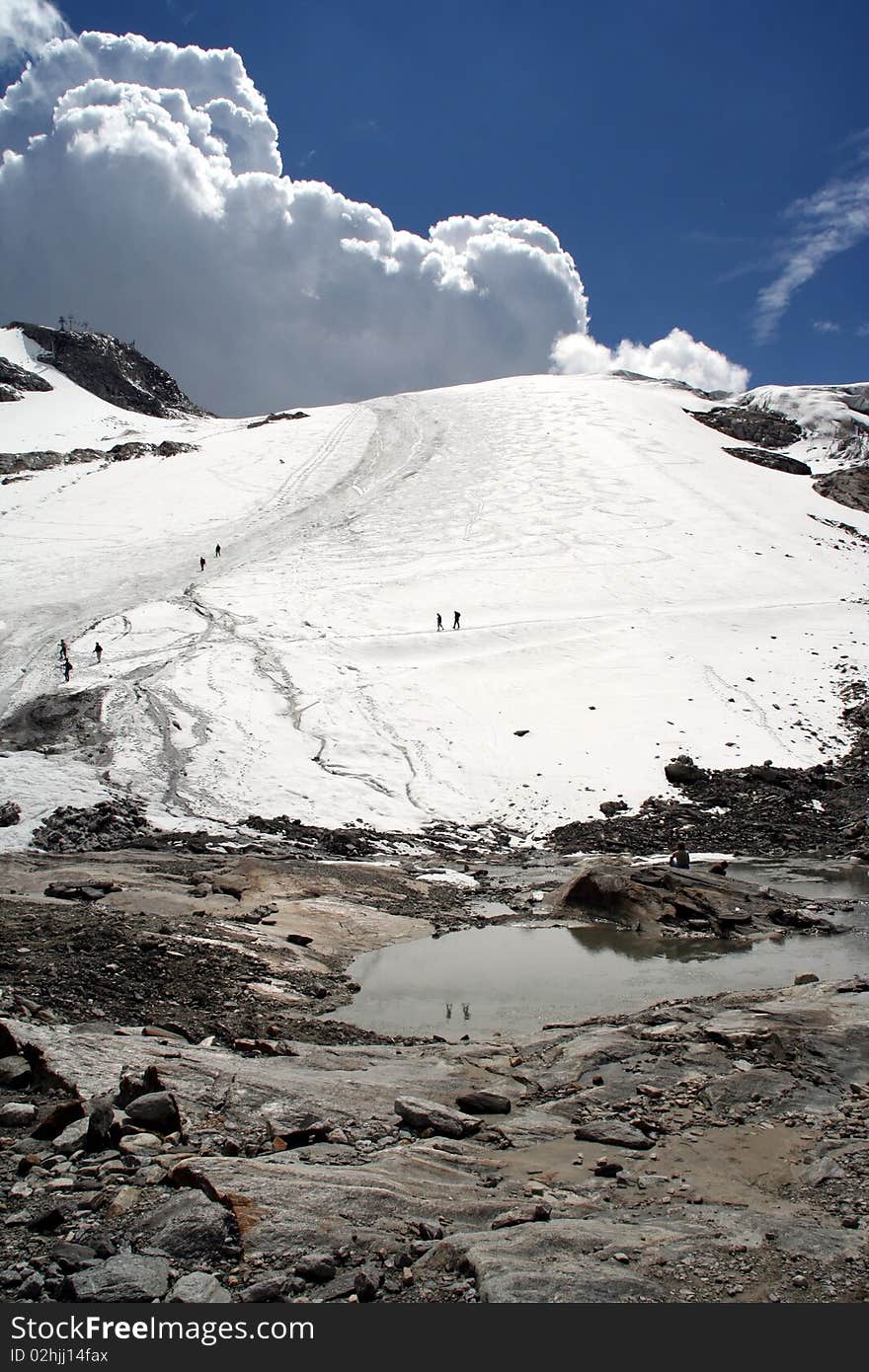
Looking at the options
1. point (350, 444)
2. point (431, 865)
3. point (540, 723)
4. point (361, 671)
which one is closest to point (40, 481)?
point (350, 444)

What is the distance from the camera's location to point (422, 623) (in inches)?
1334

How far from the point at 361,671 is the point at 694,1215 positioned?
24.9 meters

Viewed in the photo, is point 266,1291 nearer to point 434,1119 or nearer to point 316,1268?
point 316,1268

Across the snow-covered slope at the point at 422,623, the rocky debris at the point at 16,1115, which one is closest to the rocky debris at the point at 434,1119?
the rocky debris at the point at 16,1115

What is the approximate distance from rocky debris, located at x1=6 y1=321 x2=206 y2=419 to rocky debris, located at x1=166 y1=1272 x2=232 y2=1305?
94.6 metres

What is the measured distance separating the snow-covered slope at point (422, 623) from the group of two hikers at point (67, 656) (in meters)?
0.35

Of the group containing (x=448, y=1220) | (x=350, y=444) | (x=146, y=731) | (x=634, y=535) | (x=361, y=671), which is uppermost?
(x=350, y=444)

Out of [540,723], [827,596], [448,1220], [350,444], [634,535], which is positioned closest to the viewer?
[448,1220]

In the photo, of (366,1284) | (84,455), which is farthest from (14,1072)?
(84,455)

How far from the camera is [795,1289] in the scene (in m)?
4.46

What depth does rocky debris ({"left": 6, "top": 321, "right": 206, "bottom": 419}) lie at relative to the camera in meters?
90.8

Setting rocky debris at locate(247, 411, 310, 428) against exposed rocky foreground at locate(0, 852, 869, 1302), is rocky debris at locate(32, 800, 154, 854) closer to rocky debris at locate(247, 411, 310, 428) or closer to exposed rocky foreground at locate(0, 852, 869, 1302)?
exposed rocky foreground at locate(0, 852, 869, 1302)

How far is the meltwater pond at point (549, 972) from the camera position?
418 inches

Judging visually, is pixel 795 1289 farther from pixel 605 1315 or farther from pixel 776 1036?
pixel 776 1036
